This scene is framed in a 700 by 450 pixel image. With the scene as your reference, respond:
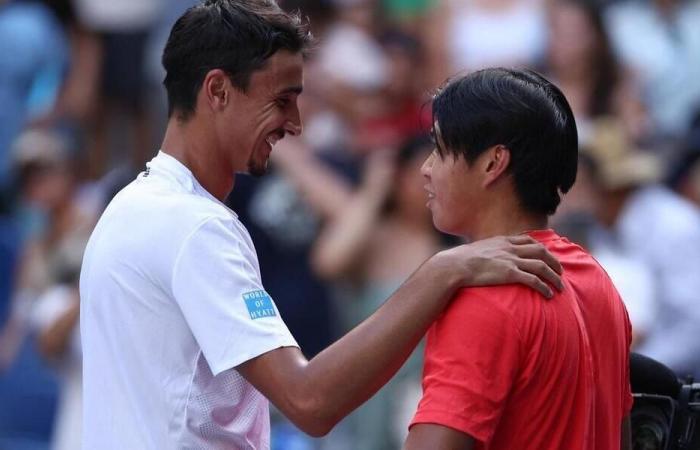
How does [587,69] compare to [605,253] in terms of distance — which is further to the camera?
[587,69]

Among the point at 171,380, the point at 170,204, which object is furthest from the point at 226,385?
the point at 170,204

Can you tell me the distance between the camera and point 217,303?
2668mm

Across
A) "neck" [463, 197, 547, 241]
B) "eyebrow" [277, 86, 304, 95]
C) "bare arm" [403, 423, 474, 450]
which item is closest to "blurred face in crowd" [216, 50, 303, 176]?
"eyebrow" [277, 86, 304, 95]

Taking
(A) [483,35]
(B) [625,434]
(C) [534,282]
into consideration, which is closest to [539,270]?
(C) [534,282]

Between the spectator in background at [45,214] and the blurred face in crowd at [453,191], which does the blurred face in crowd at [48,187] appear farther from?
the blurred face in crowd at [453,191]

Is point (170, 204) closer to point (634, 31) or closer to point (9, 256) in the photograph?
point (634, 31)

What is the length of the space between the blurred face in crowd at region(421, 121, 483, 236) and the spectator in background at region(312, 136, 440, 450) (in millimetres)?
3689

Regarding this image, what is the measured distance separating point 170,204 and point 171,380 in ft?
1.15

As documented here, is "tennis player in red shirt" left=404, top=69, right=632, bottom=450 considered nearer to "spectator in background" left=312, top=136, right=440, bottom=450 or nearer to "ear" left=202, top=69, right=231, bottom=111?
"ear" left=202, top=69, right=231, bottom=111

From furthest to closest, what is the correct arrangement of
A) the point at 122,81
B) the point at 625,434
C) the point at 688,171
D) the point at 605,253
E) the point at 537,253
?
the point at 122,81
the point at 688,171
the point at 605,253
the point at 625,434
the point at 537,253

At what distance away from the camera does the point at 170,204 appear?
2742mm

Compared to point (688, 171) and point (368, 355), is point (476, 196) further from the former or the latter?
point (688, 171)

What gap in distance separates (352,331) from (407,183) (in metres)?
3.78

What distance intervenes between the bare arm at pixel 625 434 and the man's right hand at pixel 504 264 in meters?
0.43
